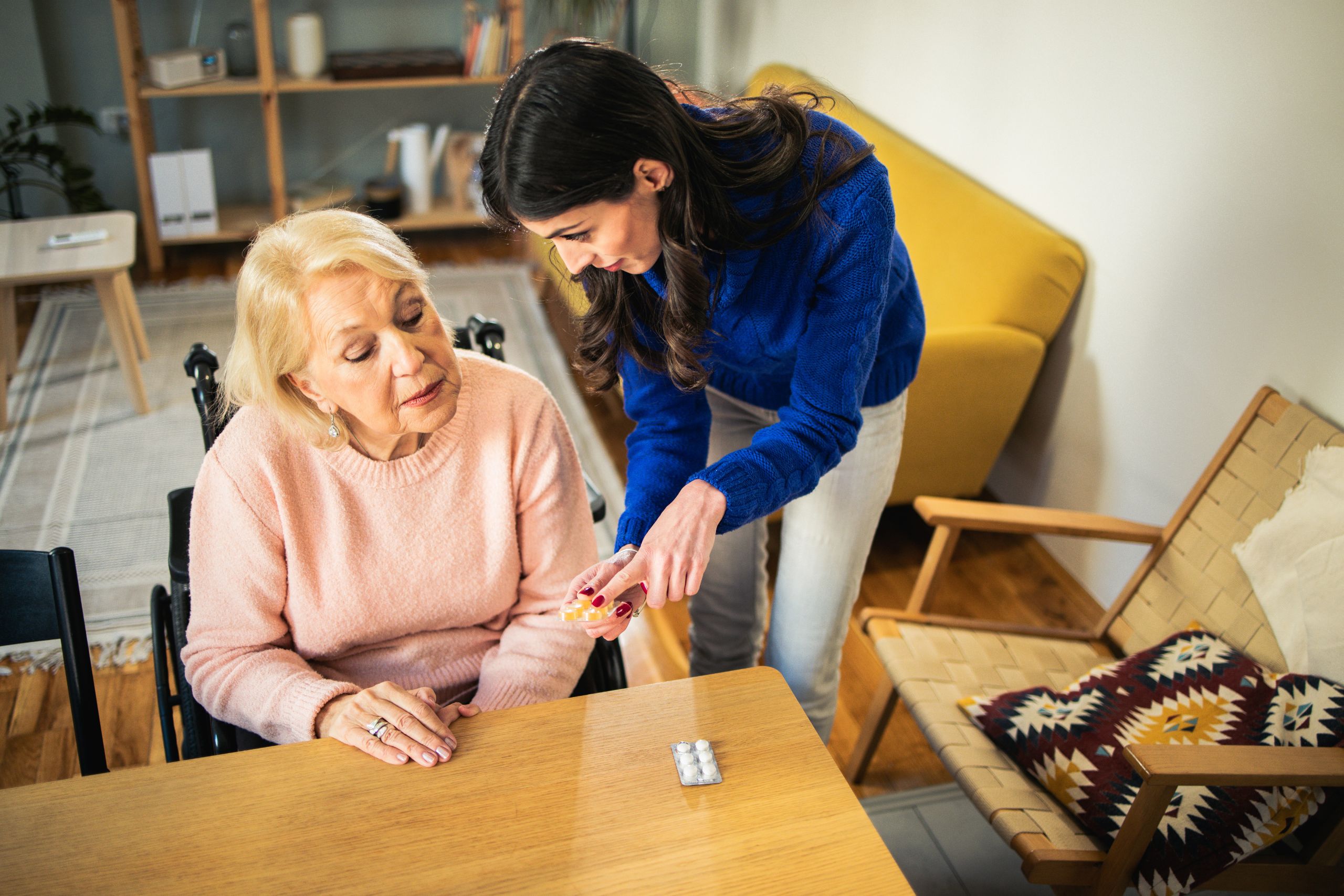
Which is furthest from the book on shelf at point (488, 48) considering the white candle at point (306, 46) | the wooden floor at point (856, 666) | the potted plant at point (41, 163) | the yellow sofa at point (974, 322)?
the yellow sofa at point (974, 322)

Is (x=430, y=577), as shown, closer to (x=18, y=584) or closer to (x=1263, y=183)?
(x=18, y=584)

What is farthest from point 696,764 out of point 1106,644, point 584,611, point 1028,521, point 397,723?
point 1106,644

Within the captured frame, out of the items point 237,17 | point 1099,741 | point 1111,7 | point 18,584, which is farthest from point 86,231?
point 1099,741

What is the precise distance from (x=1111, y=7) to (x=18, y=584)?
244cm

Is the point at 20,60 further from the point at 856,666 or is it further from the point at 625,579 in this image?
the point at 625,579

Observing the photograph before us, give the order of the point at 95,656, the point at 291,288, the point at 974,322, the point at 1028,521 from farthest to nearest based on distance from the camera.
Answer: the point at 974,322 → the point at 95,656 → the point at 1028,521 → the point at 291,288

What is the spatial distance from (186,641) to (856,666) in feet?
4.99

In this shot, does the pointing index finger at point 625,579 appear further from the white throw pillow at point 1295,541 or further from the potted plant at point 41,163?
the potted plant at point 41,163

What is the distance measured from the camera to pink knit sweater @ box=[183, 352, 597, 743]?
132 cm

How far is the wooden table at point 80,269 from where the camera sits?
3004 millimetres

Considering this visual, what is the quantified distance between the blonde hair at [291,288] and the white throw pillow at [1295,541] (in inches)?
57.2

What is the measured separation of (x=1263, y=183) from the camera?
6.56 feet

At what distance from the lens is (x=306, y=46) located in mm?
4137

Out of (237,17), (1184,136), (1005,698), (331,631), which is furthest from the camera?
(237,17)
